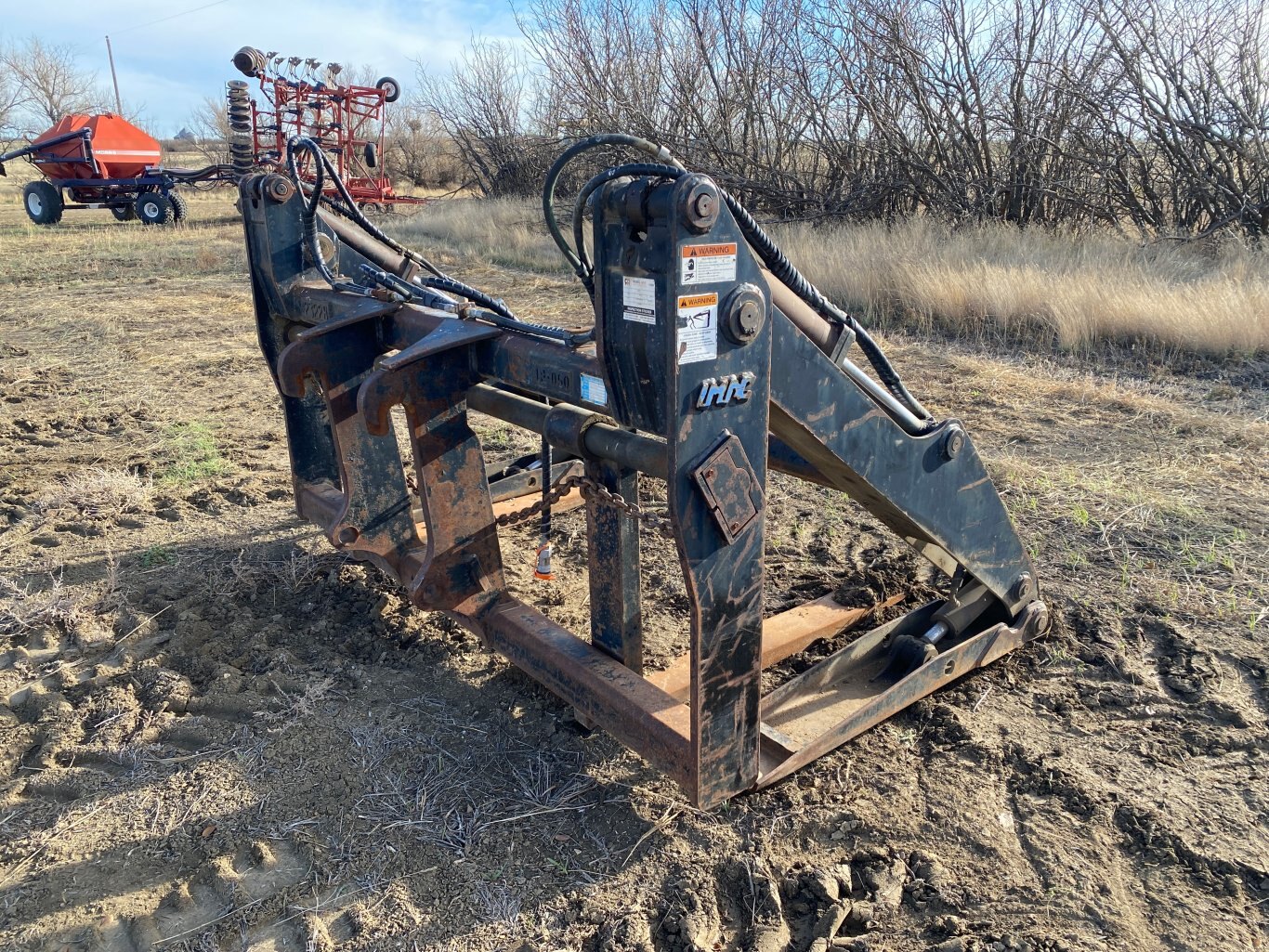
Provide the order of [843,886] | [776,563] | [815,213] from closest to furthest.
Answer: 1. [843,886]
2. [776,563]
3. [815,213]

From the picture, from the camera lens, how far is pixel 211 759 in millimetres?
2738

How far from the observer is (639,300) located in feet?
6.17

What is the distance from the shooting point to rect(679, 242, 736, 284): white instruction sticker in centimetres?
177

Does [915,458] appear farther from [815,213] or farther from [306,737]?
[815,213]

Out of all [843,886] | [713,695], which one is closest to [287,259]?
[713,695]

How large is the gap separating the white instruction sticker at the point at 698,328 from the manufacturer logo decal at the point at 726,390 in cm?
6

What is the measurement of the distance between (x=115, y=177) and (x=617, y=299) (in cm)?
2054

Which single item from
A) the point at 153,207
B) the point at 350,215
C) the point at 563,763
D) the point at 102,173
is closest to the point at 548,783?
the point at 563,763

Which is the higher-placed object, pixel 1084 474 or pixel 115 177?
pixel 115 177

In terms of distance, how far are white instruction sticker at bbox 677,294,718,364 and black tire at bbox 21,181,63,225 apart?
21.1 meters

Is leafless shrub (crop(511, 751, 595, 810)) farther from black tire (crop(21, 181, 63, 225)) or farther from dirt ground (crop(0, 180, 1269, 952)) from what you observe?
black tire (crop(21, 181, 63, 225))

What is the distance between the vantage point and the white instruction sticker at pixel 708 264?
5.82ft

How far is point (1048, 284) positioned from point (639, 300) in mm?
7443

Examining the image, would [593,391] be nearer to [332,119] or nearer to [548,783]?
[548,783]
